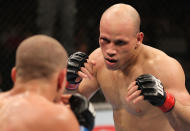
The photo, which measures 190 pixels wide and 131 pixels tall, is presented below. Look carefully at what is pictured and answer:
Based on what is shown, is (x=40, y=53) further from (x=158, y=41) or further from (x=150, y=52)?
(x=158, y=41)

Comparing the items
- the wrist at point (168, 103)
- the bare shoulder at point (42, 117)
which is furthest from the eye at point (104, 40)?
the bare shoulder at point (42, 117)

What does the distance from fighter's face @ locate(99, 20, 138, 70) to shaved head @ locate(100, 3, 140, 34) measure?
29 millimetres

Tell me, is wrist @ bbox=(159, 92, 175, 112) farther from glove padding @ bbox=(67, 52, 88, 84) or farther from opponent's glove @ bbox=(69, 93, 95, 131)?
glove padding @ bbox=(67, 52, 88, 84)

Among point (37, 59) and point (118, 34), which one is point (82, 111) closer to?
point (37, 59)

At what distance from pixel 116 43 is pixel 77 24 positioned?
6.95 ft

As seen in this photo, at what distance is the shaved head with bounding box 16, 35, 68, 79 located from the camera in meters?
1.59

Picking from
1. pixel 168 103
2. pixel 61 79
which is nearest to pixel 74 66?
pixel 168 103

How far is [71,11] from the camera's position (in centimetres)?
380

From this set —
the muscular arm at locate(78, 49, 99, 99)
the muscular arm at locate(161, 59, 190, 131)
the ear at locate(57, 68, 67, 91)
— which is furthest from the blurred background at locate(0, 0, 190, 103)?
the ear at locate(57, 68, 67, 91)

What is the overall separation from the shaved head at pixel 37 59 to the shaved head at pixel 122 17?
72cm

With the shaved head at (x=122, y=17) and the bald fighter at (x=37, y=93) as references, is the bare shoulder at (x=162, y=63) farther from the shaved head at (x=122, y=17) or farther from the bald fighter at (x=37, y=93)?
the bald fighter at (x=37, y=93)

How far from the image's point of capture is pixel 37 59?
159cm

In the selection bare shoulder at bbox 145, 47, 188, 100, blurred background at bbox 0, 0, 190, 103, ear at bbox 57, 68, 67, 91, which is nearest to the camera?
ear at bbox 57, 68, 67, 91

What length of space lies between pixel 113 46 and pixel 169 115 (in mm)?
503
